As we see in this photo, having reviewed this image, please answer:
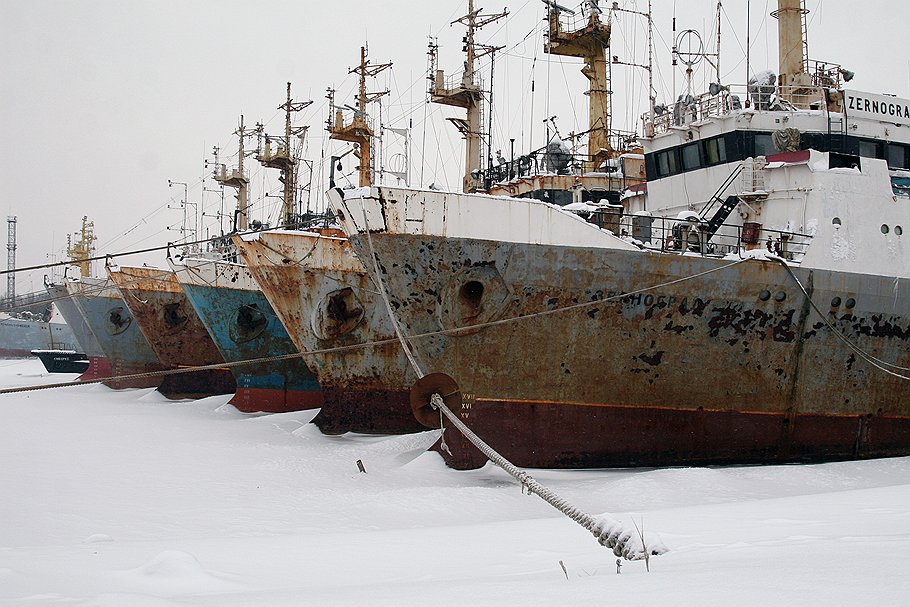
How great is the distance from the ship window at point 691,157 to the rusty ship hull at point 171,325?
15891 mm

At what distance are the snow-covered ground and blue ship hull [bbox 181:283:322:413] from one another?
326 centimetres

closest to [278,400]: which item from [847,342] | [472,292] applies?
[472,292]

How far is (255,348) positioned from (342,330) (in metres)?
5.55

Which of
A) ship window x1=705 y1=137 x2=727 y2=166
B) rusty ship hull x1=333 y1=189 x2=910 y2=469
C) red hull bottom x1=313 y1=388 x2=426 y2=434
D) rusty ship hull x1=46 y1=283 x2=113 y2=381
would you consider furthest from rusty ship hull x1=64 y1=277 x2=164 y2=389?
ship window x1=705 y1=137 x2=727 y2=166

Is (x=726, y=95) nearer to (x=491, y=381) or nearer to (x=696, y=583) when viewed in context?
(x=491, y=381)

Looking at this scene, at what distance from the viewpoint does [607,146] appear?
2712cm

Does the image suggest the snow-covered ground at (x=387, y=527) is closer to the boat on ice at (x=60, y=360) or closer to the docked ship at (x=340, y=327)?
the docked ship at (x=340, y=327)

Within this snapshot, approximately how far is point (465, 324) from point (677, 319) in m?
3.34

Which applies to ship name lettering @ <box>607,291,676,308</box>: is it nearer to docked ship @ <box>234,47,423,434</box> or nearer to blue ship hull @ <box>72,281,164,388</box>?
docked ship @ <box>234,47,423,434</box>

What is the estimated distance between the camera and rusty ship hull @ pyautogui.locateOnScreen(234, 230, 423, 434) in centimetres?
1586

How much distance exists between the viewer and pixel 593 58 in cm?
2697

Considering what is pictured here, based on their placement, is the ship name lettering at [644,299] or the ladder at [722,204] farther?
the ladder at [722,204]

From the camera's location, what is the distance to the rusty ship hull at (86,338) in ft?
108

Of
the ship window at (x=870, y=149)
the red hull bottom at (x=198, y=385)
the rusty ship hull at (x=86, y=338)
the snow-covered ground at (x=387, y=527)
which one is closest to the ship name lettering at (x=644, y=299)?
the snow-covered ground at (x=387, y=527)
